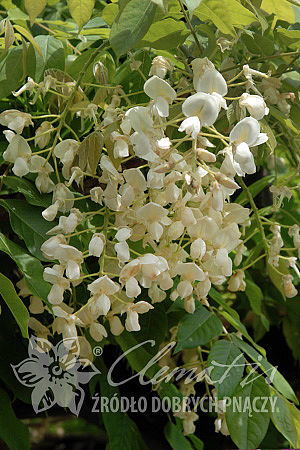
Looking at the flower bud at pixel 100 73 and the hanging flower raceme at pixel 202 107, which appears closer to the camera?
the hanging flower raceme at pixel 202 107

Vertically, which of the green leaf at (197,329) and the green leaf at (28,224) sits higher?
the green leaf at (28,224)

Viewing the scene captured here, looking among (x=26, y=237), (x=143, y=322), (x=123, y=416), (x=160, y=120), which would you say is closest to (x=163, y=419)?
(x=123, y=416)

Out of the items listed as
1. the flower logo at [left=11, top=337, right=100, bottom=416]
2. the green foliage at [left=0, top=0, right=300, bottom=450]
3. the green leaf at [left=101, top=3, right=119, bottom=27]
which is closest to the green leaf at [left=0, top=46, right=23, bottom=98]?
the green foliage at [left=0, top=0, right=300, bottom=450]

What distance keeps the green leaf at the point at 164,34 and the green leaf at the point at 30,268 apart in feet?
0.82

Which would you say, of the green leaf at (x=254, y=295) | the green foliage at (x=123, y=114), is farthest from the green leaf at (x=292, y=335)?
the green foliage at (x=123, y=114)

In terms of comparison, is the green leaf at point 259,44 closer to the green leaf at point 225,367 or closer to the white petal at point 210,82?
the white petal at point 210,82

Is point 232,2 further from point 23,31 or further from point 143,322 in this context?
point 143,322

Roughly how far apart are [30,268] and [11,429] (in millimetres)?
252

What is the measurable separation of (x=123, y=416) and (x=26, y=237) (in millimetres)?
348

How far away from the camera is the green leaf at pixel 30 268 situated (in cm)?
55

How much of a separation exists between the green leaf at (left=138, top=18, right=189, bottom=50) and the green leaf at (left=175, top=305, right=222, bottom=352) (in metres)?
0.35

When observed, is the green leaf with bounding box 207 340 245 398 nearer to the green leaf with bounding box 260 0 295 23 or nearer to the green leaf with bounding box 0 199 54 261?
the green leaf with bounding box 0 199 54 261

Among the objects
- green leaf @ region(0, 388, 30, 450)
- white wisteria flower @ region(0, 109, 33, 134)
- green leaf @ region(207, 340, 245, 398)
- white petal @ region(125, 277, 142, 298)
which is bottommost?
green leaf @ region(0, 388, 30, 450)

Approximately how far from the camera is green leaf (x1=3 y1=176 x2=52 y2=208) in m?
0.60
